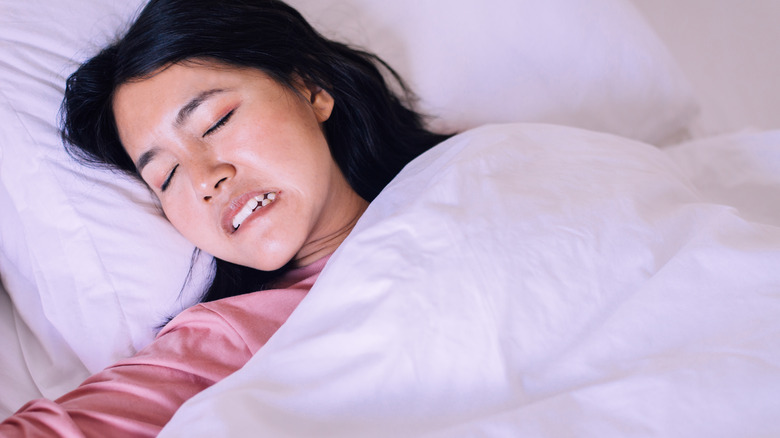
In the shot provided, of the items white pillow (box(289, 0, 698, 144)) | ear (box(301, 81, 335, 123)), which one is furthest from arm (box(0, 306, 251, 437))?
white pillow (box(289, 0, 698, 144))

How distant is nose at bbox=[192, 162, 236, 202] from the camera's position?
88cm

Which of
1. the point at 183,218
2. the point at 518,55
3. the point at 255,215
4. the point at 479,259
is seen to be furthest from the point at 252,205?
the point at 518,55

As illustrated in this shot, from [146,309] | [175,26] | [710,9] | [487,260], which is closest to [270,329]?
[146,309]

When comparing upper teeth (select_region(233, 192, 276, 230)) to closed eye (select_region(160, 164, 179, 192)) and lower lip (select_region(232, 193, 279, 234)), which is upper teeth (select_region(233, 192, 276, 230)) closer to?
lower lip (select_region(232, 193, 279, 234))

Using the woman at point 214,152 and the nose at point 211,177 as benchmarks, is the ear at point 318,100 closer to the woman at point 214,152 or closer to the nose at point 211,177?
the woman at point 214,152

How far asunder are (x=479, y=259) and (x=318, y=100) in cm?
51

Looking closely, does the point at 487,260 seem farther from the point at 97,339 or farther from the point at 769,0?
the point at 769,0

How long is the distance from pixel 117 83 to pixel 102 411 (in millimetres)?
523

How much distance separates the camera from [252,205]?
921mm

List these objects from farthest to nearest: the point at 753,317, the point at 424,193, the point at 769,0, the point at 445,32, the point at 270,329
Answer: the point at 769,0 < the point at 445,32 < the point at 270,329 < the point at 424,193 < the point at 753,317

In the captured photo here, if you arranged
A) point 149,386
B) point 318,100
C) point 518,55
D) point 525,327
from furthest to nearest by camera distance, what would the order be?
point 518,55 < point 318,100 < point 149,386 < point 525,327

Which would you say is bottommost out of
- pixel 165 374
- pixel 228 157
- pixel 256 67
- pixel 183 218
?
pixel 165 374

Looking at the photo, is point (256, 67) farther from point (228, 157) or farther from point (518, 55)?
point (518, 55)

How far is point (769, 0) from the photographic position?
66.0 inches
